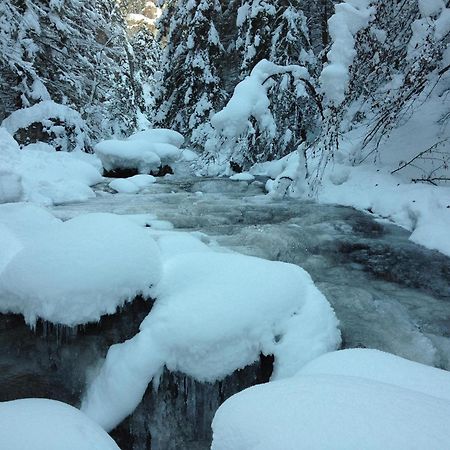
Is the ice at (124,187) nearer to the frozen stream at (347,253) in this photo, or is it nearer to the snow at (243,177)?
the frozen stream at (347,253)

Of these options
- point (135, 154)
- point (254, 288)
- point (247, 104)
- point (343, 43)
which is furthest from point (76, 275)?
point (135, 154)

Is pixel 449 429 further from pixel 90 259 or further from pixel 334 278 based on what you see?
pixel 334 278

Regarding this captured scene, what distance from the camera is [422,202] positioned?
470 centimetres

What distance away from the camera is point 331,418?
1.11m

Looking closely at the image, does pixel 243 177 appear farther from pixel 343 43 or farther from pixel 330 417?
pixel 330 417

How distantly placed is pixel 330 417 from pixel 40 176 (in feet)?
20.5

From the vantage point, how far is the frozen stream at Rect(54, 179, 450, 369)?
8.29ft

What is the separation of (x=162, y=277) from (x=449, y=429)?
6.20 ft

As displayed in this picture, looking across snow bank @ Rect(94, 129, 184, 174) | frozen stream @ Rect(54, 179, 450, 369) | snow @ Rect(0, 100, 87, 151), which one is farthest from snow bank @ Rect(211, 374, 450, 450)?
snow @ Rect(0, 100, 87, 151)

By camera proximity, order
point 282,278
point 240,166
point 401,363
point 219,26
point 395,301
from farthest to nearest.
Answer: point 219,26
point 240,166
point 395,301
point 282,278
point 401,363

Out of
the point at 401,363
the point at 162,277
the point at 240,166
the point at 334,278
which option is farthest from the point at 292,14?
the point at 401,363

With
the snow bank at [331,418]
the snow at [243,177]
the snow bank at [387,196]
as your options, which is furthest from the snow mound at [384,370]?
the snow at [243,177]

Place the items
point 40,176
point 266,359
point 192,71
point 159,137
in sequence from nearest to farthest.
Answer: point 266,359 < point 40,176 < point 159,137 < point 192,71

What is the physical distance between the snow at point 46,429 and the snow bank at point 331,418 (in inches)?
23.9
